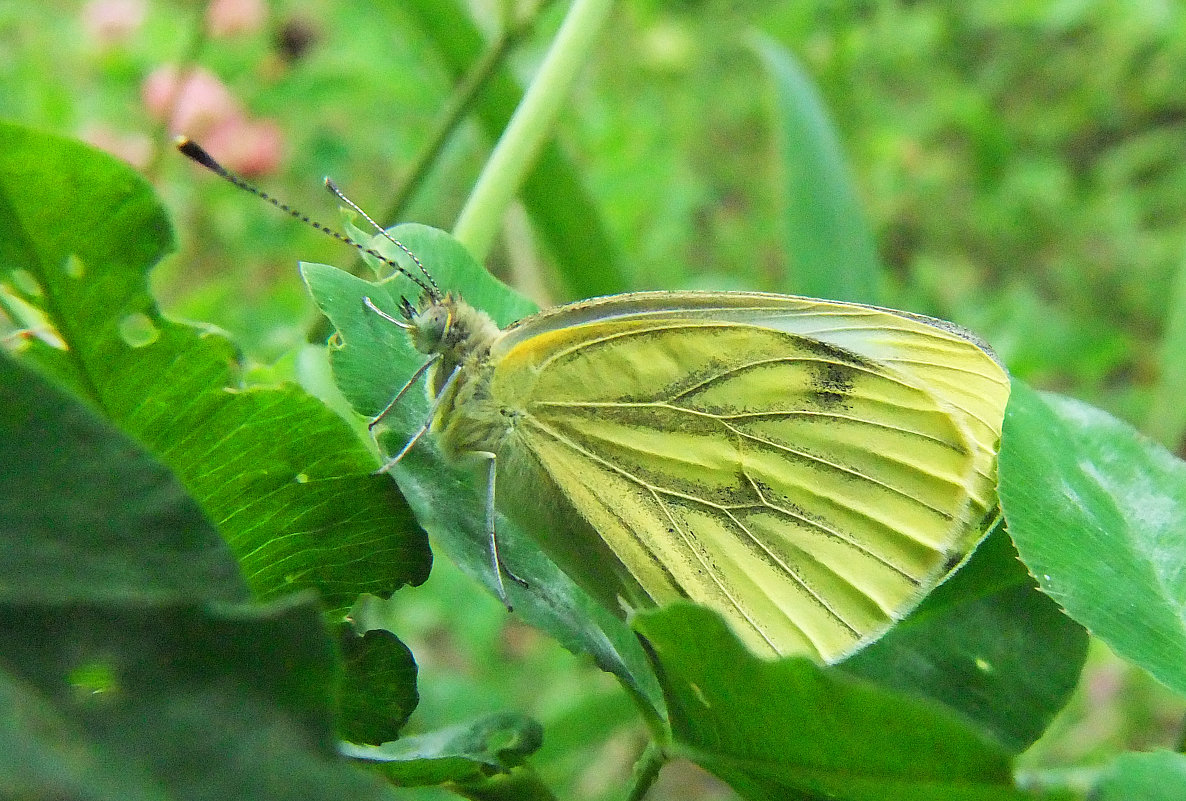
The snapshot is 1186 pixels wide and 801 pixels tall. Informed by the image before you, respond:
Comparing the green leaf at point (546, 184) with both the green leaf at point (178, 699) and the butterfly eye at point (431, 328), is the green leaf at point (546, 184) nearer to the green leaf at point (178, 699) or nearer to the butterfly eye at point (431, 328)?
the butterfly eye at point (431, 328)

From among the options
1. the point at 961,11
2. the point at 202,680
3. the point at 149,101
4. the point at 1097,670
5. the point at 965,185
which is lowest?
the point at 1097,670

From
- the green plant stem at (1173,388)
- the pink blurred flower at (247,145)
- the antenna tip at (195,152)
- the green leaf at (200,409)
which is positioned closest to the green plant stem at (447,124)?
the antenna tip at (195,152)

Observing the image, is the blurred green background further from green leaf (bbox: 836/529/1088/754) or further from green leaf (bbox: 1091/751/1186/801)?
green leaf (bbox: 1091/751/1186/801)

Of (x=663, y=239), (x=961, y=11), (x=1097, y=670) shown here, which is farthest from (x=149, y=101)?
(x=961, y=11)

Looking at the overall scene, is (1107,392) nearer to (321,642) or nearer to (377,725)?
(377,725)

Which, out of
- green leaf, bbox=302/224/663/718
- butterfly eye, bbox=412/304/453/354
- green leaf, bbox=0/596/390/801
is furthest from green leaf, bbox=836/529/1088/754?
green leaf, bbox=0/596/390/801

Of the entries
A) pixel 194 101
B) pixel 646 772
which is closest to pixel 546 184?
pixel 194 101
